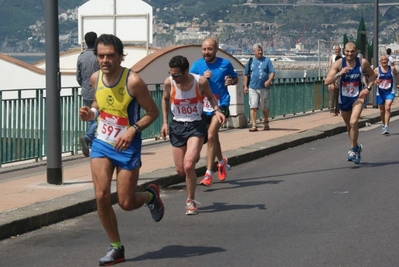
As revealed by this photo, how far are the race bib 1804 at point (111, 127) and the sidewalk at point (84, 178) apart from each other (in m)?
1.63

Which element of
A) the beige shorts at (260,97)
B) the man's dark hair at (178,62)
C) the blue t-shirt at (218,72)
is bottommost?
the beige shorts at (260,97)

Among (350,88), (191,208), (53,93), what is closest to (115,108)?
(191,208)

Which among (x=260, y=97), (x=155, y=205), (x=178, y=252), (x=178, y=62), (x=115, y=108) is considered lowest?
(x=178, y=252)

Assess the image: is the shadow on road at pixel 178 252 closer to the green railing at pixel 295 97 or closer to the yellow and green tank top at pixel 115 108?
the yellow and green tank top at pixel 115 108

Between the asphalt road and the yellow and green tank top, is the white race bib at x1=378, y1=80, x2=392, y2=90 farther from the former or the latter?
the yellow and green tank top

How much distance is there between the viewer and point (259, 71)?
64.6 feet

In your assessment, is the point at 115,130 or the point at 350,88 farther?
the point at 350,88

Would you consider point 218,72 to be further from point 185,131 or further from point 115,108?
point 115,108

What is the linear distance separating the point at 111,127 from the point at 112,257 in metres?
1.01

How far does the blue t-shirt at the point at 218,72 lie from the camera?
11977 mm

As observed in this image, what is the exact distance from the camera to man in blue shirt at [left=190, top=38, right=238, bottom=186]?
1175cm

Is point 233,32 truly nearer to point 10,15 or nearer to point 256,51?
point 10,15

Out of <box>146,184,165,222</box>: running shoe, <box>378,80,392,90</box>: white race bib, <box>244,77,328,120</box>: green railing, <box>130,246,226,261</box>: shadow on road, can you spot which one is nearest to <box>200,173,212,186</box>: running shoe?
<box>146,184,165,222</box>: running shoe

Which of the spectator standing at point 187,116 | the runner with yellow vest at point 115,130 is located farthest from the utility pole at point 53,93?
the runner with yellow vest at point 115,130
